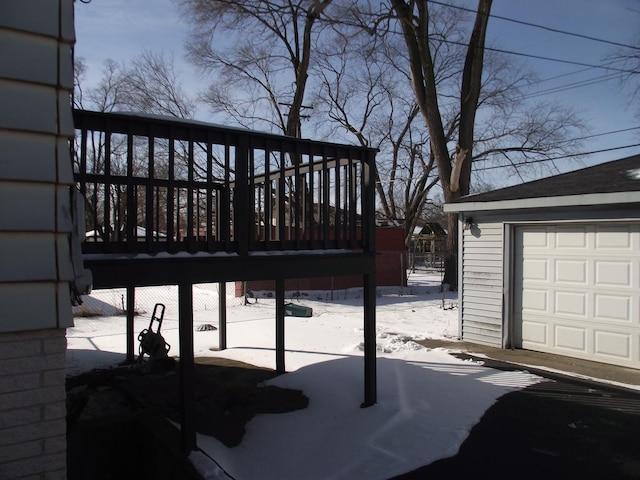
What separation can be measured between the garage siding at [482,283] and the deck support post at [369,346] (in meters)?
3.58

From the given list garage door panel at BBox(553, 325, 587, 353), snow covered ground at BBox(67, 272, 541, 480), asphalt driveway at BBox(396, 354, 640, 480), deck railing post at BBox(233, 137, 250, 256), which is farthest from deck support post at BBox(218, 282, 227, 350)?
garage door panel at BBox(553, 325, 587, 353)

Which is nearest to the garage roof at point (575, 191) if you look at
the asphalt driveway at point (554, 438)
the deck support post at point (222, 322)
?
the asphalt driveway at point (554, 438)

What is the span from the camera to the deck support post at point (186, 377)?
3934 mm

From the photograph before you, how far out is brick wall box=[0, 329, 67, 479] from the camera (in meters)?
2.15

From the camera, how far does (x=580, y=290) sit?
22.4 feet

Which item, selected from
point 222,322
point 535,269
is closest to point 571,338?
point 535,269

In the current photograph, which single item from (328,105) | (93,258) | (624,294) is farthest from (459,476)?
(328,105)

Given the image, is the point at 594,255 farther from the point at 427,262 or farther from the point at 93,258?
the point at 427,262

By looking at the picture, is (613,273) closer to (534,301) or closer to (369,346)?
(534,301)

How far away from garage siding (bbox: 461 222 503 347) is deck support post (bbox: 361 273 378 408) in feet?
11.7

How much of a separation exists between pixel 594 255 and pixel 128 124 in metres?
6.23

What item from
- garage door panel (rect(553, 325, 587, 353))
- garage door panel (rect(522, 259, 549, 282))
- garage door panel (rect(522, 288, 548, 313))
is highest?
garage door panel (rect(522, 259, 549, 282))

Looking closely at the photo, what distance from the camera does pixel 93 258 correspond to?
354 cm

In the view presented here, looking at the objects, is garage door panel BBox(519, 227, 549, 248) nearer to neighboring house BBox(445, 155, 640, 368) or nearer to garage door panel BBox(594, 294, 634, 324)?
neighboring house BBox(445, 155, 640, 368)
